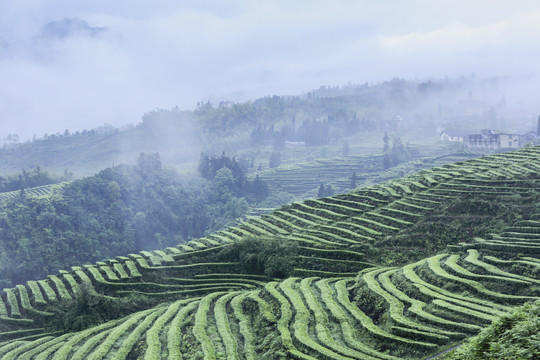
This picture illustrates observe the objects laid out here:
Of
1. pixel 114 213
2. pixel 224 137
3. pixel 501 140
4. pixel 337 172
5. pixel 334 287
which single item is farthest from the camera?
pixel 224 137

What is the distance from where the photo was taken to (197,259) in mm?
37562

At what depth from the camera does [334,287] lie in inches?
1022

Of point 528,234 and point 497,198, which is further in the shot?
point 497,198

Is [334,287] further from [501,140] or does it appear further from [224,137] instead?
[224,137]

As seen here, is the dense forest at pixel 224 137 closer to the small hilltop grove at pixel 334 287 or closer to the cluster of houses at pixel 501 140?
the cluster of houses at pixel 501 140

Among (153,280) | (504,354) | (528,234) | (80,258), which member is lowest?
(80,258)

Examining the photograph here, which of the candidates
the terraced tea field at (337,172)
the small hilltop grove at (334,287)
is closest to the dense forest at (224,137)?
the terraced tea field at (337,172)

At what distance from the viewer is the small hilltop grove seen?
1911 cm

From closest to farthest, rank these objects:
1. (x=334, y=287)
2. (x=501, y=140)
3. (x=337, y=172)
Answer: (x=334, y=287) → (x=501, y=140) → (x=337, y=172)

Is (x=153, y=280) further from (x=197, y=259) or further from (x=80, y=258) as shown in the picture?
Answer: (x=80, y=258)

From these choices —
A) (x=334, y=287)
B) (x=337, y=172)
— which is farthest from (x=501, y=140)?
(x=334, y=287)

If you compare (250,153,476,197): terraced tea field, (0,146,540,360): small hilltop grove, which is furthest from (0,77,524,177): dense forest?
(0,146,540,360): small hilltop grove

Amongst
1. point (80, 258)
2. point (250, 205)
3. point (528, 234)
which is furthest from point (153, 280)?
point (250, 205)

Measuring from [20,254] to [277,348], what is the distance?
186 feet
